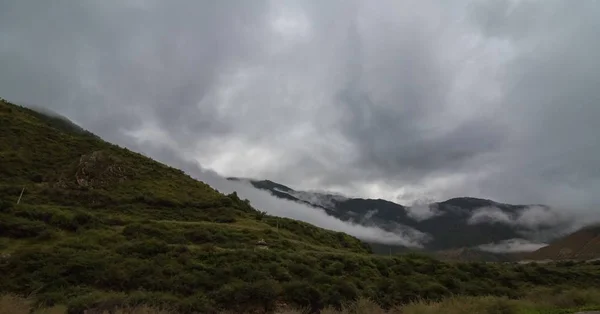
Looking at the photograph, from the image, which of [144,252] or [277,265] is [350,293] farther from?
[144,252]

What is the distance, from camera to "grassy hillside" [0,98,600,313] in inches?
936

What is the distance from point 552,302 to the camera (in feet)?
65.9

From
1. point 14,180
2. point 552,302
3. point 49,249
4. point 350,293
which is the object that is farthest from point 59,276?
point 14,180

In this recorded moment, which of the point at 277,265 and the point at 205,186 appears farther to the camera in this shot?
the point at 205,186

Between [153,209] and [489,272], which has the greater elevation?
[153,209]

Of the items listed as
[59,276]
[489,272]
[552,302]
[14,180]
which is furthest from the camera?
[14,180]

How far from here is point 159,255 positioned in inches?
1223

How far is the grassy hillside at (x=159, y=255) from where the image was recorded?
23.8 m

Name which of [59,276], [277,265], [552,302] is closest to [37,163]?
[59,276]

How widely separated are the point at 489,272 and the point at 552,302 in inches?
845

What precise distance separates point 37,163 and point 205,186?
24272 mm

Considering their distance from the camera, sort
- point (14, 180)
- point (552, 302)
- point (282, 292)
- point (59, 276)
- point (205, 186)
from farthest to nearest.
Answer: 1. point (205, 186)
2. point (14, 180)
3. point (59, 276)
4. point (282, 292)
5. point (552, 302)

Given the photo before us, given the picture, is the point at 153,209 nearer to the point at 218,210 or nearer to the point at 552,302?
the point at 218,210

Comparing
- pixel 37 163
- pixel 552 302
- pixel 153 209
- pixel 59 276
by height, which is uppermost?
pixel 37 163
